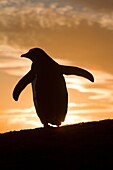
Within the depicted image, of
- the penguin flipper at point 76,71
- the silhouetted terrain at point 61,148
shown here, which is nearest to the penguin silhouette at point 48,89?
the penguin flipper at point 76,71

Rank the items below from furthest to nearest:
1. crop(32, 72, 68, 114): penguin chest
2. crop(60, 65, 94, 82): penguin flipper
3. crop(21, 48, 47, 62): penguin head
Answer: crop(60, 65, 94, 82): penguin flipper → crop(21, 48, 47, 62): penguin head → crop(32, 72, 68, 114): penguin chest

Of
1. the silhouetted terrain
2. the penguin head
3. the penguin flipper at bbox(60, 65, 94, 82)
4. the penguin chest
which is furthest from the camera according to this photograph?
the penguin flipper at bbox(60, 65, 94, 82)

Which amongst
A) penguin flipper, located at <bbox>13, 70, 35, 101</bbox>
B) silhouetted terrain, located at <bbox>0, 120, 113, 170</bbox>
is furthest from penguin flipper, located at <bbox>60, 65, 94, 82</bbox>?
silhouetted terrain, located at <bbox>0, 120, 113, 170</bbox>

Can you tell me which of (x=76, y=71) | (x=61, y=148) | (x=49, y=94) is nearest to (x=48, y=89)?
(x=49, y=94)

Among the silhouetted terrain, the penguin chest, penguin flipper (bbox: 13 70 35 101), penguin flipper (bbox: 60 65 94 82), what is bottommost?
the silhouetted terrain

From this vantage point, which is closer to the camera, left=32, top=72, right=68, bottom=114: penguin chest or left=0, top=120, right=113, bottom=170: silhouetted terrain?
left=0, top=120, right=113, bottom=170: silhouetted terrain

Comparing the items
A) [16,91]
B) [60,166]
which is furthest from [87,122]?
[60,166]

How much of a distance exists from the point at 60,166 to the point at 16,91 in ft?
21.9

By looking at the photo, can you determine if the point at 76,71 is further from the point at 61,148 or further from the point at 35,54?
the point at 61,148

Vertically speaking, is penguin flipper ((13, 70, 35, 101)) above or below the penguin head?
below

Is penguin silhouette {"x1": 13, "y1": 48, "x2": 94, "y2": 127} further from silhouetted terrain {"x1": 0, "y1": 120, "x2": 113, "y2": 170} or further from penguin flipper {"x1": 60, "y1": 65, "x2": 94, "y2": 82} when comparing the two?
silhouetted terrain {"x1": 0, "y1": 120, "x2": 113, "y2": 170}

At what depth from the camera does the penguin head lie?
1362 centimetres

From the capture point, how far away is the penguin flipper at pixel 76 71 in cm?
1395

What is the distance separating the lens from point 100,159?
8.47 meters
